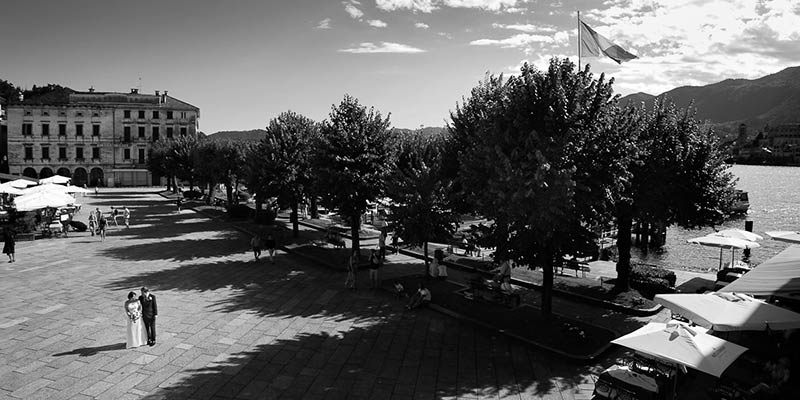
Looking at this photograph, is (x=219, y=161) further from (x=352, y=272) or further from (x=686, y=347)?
(x=686, y=347)

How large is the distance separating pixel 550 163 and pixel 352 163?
12973 millimetres

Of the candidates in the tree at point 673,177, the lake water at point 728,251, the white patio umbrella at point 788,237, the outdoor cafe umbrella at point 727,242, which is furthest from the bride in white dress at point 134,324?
the lake water at point 728,251

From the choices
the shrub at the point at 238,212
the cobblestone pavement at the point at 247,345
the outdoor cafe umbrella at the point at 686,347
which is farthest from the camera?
the shrub at the point at 238,212

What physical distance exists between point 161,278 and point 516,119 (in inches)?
665

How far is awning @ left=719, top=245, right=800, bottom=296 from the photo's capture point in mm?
12959

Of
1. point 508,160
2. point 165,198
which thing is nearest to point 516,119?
point 508,160

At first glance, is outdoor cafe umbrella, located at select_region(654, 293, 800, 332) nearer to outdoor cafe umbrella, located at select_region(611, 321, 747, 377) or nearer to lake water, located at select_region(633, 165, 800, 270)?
outdoor cafe umbrella, located at select_region(611, 321, 747, 377)

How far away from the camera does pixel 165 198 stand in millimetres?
63562

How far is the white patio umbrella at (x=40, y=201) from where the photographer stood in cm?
3036

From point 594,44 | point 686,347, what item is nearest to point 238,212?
point 594,44

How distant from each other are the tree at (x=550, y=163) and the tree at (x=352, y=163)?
9.65 meters

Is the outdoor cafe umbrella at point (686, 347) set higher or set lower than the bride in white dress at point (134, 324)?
higher

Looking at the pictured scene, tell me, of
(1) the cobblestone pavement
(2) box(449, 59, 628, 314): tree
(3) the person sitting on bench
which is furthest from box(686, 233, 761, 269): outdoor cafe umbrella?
(3) the person sitting on bench

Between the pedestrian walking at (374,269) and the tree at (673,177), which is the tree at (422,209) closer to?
the pedestrian walking at (374,269)
